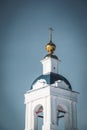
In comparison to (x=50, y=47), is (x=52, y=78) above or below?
below

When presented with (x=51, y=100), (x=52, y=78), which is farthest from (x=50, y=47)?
(x=51, y=100)

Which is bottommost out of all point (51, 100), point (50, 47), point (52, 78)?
point (51, 100)

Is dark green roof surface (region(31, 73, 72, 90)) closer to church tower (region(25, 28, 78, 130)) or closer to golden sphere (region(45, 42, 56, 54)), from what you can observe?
church tower (region(25, 28, 78, 130))

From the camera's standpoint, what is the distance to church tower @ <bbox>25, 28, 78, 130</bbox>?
11.6 metres

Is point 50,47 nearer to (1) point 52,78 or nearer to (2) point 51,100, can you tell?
(1) point 52,78

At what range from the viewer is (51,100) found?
11.6 meters

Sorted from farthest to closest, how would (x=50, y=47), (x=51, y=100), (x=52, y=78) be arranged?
(x=50, y=47) → (x=52, y=78) → (x=51, y=100)

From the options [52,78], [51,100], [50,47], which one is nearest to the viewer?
[51,100]

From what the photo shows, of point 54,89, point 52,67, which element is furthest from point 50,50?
point 54,89

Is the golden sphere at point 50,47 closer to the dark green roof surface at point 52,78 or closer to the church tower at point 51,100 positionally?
the church tower at point 51,100

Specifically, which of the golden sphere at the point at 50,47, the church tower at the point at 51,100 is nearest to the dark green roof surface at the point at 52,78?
the church tower at the point at 51,100

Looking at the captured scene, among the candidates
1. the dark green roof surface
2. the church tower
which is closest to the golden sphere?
the church tower

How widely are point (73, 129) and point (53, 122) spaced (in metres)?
0.65

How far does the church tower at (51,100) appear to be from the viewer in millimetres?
11609
